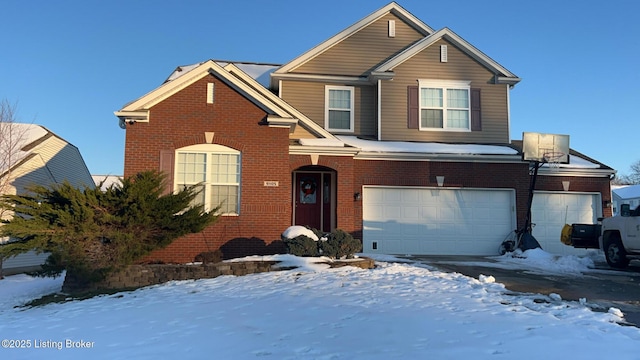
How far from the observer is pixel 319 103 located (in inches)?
633

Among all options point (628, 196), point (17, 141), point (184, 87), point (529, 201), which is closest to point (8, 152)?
point (17, 141)

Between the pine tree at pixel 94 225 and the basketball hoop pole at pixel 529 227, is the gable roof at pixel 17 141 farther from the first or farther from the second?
the basketball hoop pole at pixel 529 227

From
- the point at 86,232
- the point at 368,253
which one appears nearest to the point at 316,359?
the point at 86,232

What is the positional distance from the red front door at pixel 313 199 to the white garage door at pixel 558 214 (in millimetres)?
7001

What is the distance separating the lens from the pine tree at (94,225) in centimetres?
861

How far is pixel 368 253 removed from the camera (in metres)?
13.9

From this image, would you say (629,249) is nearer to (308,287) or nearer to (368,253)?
(368,253)

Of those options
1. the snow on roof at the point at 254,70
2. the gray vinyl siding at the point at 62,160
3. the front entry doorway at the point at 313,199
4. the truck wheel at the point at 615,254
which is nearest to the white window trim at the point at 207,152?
the front entry doorway at the point at 313,199

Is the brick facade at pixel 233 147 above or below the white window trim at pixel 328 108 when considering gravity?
below

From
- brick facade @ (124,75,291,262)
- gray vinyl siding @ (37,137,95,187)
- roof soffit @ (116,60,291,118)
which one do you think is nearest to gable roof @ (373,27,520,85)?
roof soffit @ (116,60,291,118)

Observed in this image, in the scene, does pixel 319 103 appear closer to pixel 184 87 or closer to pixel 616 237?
pixel 184 87

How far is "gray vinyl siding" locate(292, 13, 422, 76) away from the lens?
53.5 feet

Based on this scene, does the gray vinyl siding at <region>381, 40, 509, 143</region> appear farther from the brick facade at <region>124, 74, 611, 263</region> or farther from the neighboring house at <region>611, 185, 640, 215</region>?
the neighboring house at <region>611, 185, 640, 215</region>

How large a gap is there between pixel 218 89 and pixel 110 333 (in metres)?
7.26
